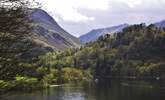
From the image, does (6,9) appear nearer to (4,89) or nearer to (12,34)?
(12,34)

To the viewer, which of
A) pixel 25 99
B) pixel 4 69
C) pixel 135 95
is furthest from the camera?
pixel 135 95

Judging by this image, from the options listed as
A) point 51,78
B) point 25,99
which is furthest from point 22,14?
point 51,78

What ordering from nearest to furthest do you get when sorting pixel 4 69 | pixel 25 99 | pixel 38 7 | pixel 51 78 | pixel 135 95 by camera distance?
pixel 4 69, pixel 38 7, pixel 25 99, pixel 135 95, pixel 51 78

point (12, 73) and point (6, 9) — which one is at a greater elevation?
point (6, 9)

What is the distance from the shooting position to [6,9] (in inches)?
453

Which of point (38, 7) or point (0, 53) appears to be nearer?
point (0, 53)

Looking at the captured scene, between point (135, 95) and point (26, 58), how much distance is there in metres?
114

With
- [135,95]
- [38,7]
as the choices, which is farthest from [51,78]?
[38,7]

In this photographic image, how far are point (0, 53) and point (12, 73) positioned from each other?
0.70 m

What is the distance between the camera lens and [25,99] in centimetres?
11100

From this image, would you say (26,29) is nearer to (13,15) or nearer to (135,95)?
(13,15)

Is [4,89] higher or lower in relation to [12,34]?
lower

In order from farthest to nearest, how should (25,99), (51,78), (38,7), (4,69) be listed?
(51,78)
(25,99)
(38,7)
(4,69)

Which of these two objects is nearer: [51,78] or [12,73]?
[12,73]
